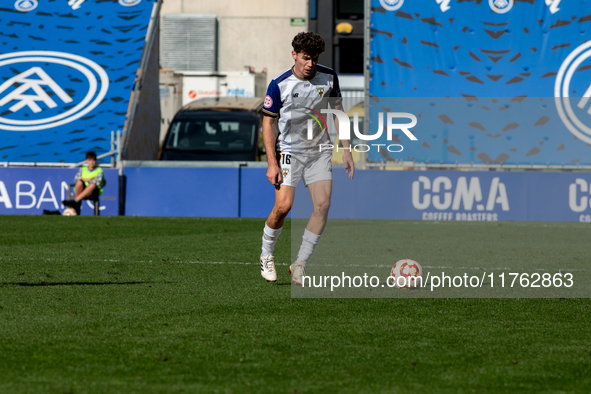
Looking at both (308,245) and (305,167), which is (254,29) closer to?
(305,167)

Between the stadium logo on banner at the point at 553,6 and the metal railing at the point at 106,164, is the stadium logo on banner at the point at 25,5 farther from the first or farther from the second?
the stadium logo on banner at the point at 553,6

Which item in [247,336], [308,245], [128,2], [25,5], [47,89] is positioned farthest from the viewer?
[25,5]

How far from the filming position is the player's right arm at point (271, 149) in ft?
21.0

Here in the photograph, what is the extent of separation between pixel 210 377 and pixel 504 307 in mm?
2743

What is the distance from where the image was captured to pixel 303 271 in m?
6.52

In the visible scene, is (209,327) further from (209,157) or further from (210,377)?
(209,157)

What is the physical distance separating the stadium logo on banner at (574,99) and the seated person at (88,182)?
959 centimetres

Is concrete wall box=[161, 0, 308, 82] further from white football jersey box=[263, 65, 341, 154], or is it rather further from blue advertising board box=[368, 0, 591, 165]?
white football jersey box=[263, 65, 341, 154]

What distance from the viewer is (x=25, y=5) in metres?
20.1

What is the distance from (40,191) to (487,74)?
9.89 m

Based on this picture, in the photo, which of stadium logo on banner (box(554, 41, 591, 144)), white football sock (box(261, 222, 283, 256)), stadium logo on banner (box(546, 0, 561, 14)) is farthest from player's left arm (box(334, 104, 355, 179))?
stadium logo on banner (box(546, 0, 561, 14))

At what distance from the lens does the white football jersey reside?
6.47 metres

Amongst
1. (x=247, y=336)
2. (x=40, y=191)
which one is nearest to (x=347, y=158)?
(x=247, y=336)

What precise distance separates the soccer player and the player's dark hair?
0.17m
